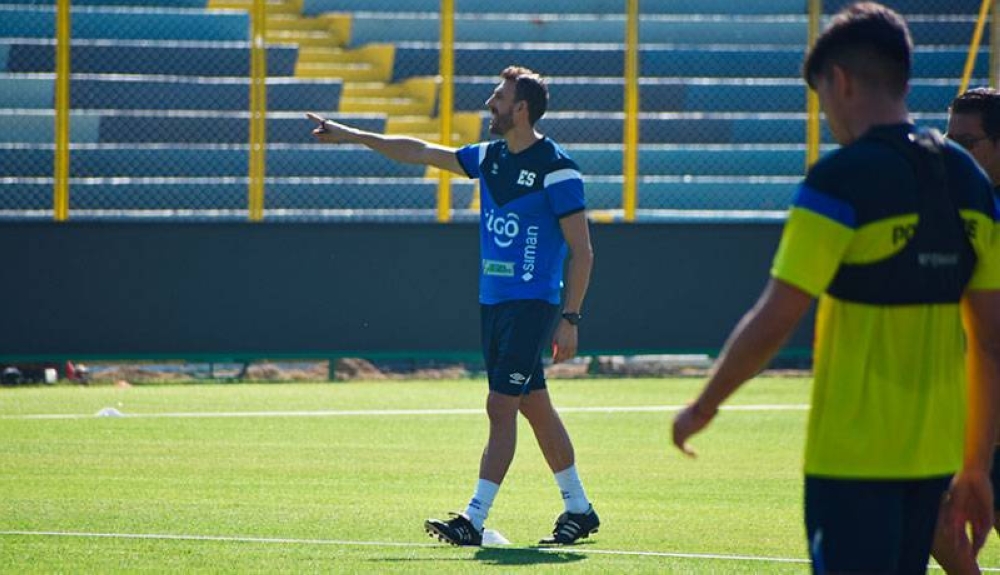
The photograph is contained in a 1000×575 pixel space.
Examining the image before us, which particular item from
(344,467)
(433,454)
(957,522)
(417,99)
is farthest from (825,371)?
(417,99)

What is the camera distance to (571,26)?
2192 cm

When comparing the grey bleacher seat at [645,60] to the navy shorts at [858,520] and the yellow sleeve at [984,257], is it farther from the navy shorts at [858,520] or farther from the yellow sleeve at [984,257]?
the navy shorts at [858,520]

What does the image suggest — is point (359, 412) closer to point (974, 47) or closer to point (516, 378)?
point (516, 378)

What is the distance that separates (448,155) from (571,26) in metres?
12.9

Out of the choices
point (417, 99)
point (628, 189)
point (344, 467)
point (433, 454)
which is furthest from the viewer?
point (417, 99)

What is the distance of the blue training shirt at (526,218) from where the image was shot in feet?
29.3

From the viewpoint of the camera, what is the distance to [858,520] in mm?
4148

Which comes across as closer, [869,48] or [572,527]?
[869,48]

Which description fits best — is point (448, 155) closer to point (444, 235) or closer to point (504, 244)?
point (504, 244)

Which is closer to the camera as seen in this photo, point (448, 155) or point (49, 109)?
point (448, 155)

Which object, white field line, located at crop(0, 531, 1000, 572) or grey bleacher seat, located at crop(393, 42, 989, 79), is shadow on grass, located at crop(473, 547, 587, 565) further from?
grey bleacher seat, located at crop(393, 42, 989, 79)

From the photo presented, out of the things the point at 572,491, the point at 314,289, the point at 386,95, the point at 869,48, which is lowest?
the point at 314,289

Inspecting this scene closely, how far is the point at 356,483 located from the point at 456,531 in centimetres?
258

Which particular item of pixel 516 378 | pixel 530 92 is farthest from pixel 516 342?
pixel 530 92
